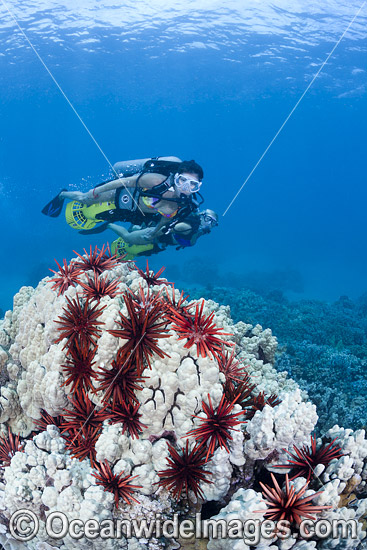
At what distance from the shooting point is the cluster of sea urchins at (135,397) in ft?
8.59

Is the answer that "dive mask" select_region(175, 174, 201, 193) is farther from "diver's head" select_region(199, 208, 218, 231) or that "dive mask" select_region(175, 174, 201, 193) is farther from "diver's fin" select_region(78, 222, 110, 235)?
"diver's fin" select_region(78, 222, 110, 235)

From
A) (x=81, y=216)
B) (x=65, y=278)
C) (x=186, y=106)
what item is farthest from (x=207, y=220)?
(x=186, y=106)

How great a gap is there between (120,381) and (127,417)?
347mm

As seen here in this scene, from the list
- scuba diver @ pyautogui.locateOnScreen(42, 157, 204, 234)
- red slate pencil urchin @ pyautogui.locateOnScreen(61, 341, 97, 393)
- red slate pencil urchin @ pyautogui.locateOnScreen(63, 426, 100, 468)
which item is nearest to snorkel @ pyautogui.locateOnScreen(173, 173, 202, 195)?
scuba diver @ pyautogui.locateOnScreen(42, 157, 204, 234)

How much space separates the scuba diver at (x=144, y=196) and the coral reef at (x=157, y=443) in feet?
15.0

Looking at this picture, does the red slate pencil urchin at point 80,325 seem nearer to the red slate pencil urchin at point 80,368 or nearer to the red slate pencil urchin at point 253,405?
the red slate pencil urchin at point 80,368

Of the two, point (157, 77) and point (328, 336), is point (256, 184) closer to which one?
point (157, 77)

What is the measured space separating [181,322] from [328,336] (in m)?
9.81

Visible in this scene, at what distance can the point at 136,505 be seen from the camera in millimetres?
2770

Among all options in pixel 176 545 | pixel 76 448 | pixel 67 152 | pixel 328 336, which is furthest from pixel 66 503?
pixel 67 152

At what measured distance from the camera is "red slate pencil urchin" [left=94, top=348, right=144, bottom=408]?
9.07 ft

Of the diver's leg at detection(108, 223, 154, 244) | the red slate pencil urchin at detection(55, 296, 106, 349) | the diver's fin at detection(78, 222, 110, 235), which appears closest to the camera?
the red slate pencil urchin at detection(55, 296, 106, 349)

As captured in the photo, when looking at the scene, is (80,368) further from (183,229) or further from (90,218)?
(90,218)

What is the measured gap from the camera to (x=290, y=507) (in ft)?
7.39
